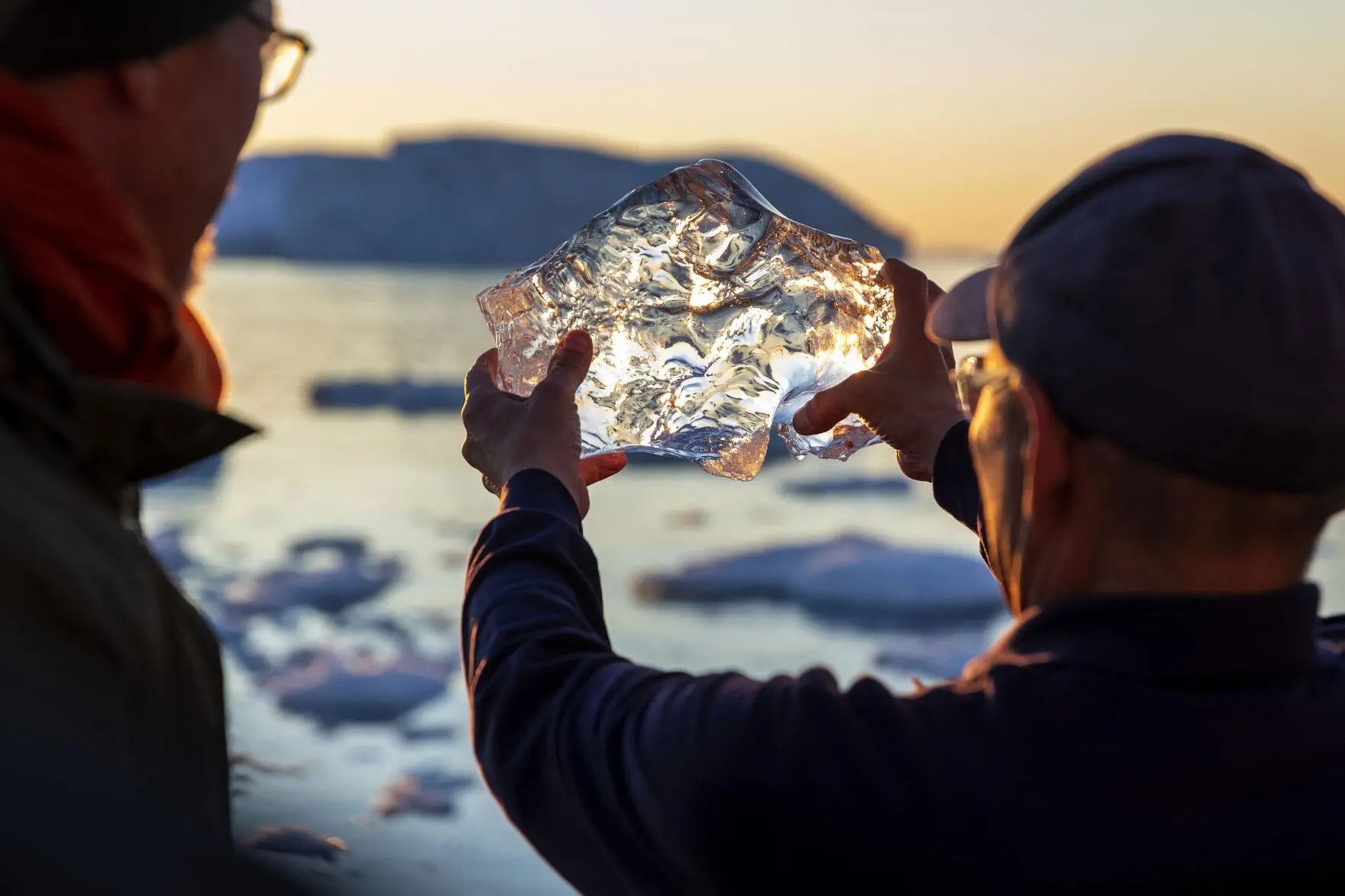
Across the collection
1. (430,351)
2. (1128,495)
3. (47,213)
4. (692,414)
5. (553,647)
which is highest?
(47,213)

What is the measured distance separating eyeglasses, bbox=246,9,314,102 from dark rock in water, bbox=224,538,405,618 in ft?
32.4

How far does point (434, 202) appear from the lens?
40375 mm

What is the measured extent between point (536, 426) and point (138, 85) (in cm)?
60

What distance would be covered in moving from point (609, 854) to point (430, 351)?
3384 cm

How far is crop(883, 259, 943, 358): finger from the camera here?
172 centimetres

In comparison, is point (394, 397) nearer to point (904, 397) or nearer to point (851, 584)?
point (851, 584)

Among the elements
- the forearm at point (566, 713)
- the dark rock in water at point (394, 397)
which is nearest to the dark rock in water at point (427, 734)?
the forearm at point (566, 713)

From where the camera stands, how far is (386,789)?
294 inches

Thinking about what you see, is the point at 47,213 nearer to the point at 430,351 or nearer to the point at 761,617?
the point at 761,617

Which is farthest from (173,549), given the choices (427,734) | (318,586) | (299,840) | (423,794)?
(299,840)

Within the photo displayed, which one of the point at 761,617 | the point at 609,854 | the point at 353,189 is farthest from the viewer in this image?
the point at 353,189

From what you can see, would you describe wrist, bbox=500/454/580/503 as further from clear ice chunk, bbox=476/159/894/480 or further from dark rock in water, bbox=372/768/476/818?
dark rock in water, bbox=372/768/476/818

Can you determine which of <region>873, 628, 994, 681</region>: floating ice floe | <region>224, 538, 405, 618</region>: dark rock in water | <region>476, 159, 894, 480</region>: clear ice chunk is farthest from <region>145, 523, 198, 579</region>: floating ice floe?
<region>476, 159, 894, 480</region>: clear ice chunk

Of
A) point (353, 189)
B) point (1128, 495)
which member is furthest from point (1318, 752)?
point (353, 189)
